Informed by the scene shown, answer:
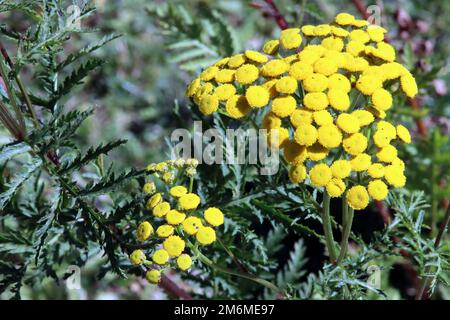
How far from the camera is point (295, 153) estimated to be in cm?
187

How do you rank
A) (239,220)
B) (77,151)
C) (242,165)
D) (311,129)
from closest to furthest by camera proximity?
(311,129), (77,151), (239,220), (242,165)

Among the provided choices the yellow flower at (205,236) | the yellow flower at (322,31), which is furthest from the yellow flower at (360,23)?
the yellow flower at (205,236)

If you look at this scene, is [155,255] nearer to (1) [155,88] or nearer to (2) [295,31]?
(2) [295,31]

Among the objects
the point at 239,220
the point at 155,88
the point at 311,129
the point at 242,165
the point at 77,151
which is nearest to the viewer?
the point at 311,129

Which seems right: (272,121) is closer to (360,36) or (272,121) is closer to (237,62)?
(237,62)

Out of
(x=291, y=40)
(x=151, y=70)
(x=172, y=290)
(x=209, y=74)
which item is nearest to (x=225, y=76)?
(x=209, y=74)

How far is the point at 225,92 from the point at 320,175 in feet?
1.45

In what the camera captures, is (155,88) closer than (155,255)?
No

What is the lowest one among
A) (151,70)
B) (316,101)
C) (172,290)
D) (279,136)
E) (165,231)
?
(151,70)

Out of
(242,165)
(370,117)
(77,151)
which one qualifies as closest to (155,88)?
(242,165)

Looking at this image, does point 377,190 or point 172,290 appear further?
point 172,290

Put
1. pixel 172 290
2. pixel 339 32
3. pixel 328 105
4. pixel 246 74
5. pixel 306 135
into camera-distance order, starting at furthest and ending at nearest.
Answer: pixel 172 290 < pixel 339 32 < pixel 246 74 < pixel 328 105 < pixel 306 135
